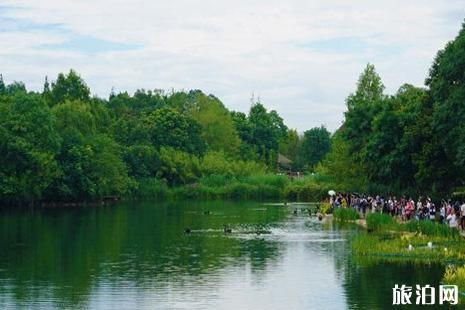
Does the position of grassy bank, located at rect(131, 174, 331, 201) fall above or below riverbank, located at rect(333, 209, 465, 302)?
above

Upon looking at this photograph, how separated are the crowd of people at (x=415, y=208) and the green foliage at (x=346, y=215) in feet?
6.33

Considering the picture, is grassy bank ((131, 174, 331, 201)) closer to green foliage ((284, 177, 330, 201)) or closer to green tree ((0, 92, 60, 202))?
green foliage ((284, 177, 330, 201))

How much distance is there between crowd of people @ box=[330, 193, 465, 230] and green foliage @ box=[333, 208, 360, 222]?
1.93m

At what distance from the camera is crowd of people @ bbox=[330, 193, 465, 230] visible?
1917 inches

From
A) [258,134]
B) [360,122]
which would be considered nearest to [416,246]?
[360,122]

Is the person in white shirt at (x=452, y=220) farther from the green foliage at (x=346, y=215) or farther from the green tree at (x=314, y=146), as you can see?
the green tree at (x=314, y=146)

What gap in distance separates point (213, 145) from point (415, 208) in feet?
295

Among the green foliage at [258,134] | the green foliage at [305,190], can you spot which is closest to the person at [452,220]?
the green foliage at [305,190]

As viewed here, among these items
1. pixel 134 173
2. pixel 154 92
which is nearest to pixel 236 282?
pixel 134 173

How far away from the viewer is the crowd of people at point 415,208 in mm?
48688

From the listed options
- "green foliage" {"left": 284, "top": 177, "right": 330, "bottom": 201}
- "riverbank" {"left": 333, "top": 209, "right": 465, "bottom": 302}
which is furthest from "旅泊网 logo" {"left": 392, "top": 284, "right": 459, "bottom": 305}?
"green foliage" {"left": 284, "top": 177, "right": 330, "bottom": 201}

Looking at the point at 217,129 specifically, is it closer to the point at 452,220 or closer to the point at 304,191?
the point at 304,191

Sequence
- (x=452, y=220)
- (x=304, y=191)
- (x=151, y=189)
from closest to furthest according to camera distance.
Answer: (x=452, y=220), (x=304, y=191), (x=151, y=189)

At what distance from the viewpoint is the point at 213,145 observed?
14888 centimetres
